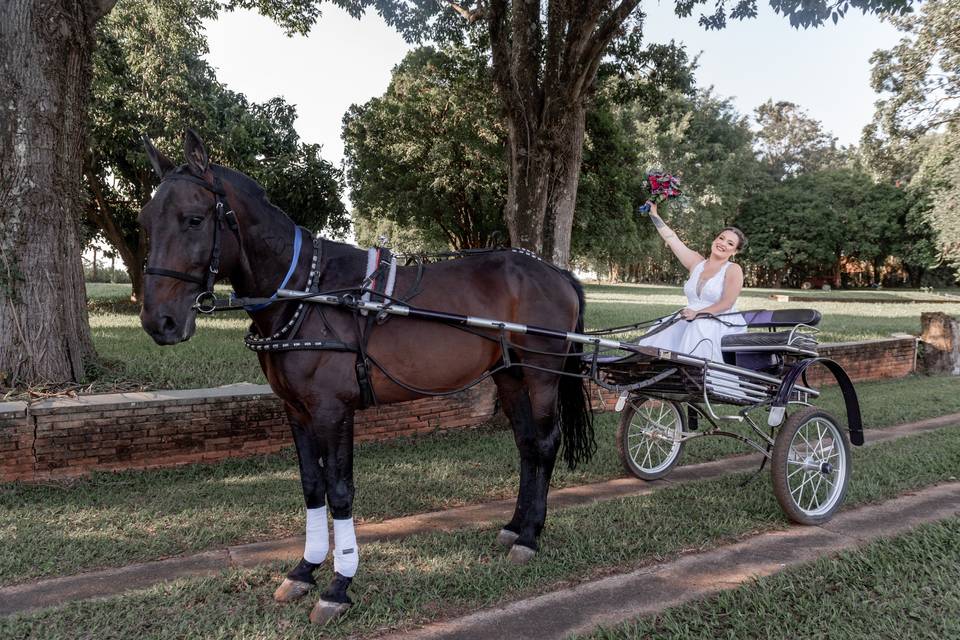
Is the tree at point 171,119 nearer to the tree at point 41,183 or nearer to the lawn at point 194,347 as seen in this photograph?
the lawn at point 194,347

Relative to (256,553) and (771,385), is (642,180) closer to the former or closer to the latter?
(771,385)

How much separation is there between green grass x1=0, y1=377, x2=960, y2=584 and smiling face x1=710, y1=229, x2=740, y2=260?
2119 millimetres

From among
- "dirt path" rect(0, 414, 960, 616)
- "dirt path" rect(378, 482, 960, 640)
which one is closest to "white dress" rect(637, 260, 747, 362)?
"dirt path" rect(0, 414, 960, 616)

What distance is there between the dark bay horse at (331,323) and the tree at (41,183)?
11.2ft

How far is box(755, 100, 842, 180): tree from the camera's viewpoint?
5859 centimetres

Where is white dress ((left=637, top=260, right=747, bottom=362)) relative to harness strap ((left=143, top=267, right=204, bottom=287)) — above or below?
below

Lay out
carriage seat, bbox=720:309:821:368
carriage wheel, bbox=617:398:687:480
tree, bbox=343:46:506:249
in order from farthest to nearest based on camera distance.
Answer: tree, bbox=343:46:506:249 < carriage wheel, bbox=617:398:687:480 < carriage seat, bbox=720:309:821:368

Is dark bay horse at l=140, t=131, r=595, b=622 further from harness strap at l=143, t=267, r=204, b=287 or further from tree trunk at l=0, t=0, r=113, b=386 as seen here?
tree trunk at l=0, t=0, r=113, b=386

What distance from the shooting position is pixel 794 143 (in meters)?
58.9

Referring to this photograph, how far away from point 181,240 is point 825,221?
5067cm

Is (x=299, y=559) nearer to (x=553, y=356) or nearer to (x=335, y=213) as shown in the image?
(x=553, y=356)

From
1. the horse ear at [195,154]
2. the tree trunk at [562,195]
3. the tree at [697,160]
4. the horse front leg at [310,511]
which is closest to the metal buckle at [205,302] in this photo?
the horse ear at [195,154]

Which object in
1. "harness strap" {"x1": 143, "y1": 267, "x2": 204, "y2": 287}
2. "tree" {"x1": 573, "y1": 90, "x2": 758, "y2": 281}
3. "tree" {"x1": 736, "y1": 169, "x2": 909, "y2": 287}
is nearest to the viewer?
"harness strap" {"x1": 143, "y1": 267, "x2": 204, "y2": 287}

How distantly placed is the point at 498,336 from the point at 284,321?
1252mm
